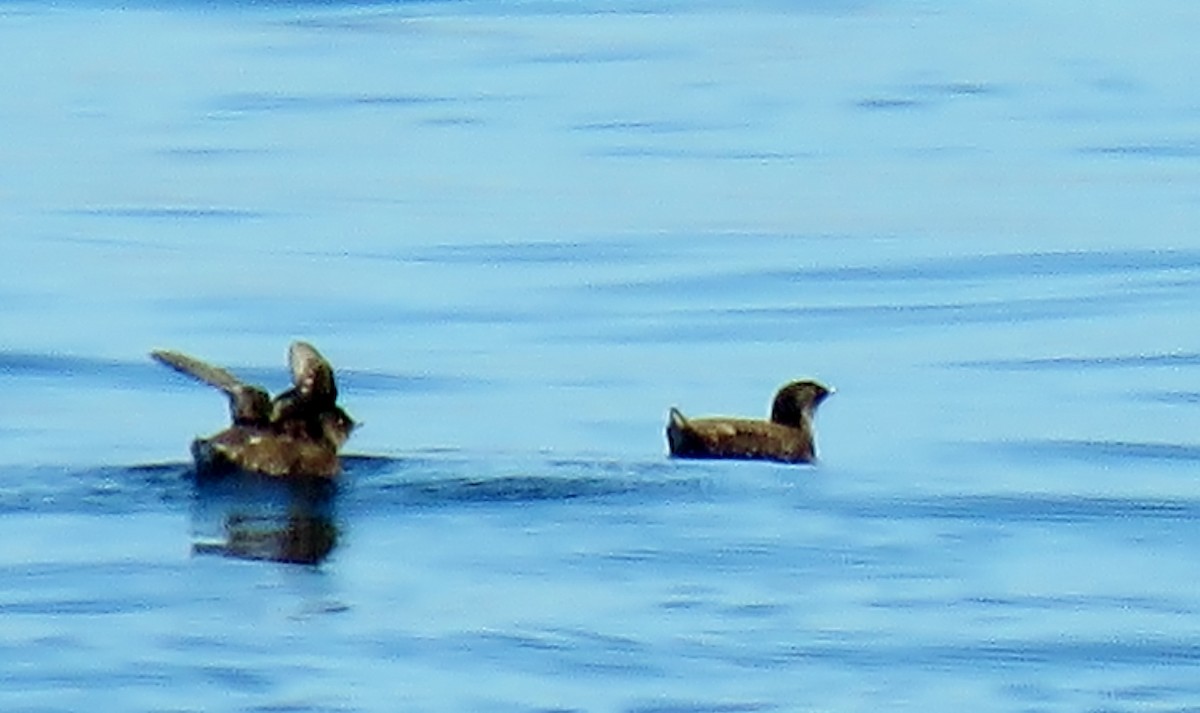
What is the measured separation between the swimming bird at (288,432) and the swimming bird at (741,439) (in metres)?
1.22

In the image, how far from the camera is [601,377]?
52.1 feet

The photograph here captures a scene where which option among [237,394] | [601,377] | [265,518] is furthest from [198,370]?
[601,377]

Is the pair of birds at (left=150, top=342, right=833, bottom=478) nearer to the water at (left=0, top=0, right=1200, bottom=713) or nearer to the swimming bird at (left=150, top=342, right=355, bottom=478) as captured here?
the swimming bird at (left=150, top=342, right=355, bottom=478)

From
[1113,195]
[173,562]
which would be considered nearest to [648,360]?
[173,562]

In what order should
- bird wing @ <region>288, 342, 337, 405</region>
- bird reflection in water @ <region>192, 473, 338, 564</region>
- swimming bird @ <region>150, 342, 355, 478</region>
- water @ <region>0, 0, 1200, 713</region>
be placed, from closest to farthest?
1. water @ <region>0, 0, 1200, 713</region>
2. bird reflection in water @ <region>192, 473, 338, 564</region>
3. swimming bird @ <region>150, 342, 355, 478</region>
4. bird wing @ <region>288, 342, 337, 405</region>

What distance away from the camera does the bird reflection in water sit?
462 inches

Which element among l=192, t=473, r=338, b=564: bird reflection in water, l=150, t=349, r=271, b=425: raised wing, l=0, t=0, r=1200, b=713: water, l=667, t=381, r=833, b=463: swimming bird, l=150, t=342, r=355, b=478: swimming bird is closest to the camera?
l=0, t=0, r=1200, b=713: water

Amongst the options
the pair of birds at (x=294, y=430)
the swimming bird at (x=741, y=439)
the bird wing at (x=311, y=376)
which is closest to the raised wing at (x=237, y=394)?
the pair of birds at (x=294, y=430)

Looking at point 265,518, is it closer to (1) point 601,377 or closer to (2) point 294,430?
(2) point 294,430

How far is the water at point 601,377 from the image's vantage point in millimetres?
10391

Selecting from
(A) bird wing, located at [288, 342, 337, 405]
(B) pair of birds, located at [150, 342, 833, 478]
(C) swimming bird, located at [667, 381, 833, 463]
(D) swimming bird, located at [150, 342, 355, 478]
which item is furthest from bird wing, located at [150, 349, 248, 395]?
(C) swimming bird, located at [667, 381, 833, 463]

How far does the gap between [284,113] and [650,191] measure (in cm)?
559

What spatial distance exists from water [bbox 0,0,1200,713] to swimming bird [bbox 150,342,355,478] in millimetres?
119

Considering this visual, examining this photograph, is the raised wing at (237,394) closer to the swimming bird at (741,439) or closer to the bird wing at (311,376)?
the bird wing at (311,376)
